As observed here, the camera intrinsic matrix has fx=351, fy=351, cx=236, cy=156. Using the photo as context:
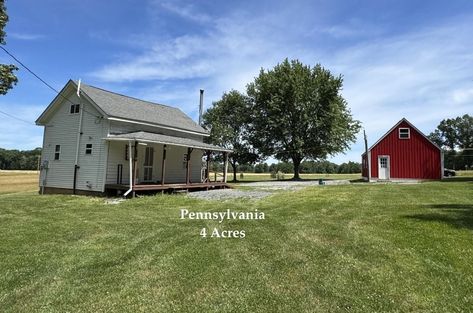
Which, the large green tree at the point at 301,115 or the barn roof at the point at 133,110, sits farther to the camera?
the large green tree at the point at 301,115

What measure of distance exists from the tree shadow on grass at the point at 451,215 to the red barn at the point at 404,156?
19.0 metres

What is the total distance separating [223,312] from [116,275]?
213 centimetres

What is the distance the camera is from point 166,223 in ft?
32.2

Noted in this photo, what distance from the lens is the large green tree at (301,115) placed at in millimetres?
38750

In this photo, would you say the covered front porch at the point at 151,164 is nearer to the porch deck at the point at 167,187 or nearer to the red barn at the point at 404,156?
the porch deck at the point at 167,187

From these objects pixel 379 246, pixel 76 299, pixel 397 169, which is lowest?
pixel 76 299

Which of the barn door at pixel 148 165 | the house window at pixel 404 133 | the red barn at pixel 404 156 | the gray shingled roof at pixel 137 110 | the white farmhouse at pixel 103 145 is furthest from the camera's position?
the house window at pixel 404 133

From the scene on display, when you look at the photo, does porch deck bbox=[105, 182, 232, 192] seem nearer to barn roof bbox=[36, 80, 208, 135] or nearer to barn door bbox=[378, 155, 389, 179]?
barn roof bbox=[36, 80, 208, 135]

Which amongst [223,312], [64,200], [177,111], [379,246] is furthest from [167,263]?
[177,111]

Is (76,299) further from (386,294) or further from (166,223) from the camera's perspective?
(166,223)

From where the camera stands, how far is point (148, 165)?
21.5 meters

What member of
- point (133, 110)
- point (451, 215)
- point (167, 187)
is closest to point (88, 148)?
point (133, 110)

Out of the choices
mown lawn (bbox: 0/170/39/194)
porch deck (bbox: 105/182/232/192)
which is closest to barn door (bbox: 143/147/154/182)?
porch deck (bbox: 105/182/232/192)

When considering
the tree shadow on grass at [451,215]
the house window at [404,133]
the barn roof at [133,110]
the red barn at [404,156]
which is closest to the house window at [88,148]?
the barn roof at [133,110]
